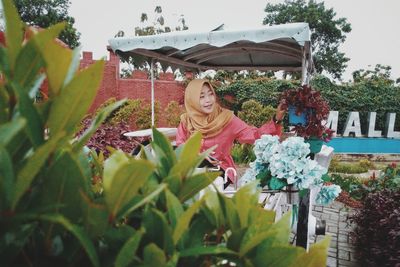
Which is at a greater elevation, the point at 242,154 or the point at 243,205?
the point at 243,205

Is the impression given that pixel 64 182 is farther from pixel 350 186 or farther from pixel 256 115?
pixel 256 115

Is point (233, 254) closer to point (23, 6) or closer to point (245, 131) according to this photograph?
point (245, 131)

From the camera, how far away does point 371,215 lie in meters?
3.76

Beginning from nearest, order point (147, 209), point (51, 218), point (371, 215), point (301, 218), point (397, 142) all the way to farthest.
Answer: point (51, 218), point (147, 209), point (301, 218), point (371, 215), point (397, 142)

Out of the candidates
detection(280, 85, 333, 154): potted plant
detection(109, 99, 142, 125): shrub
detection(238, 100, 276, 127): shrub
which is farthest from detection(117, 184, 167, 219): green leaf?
detection(238, 100, 276, 127): shrub

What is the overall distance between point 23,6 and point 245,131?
30597mm

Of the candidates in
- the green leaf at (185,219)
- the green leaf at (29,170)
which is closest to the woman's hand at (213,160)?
the green leaf at (185,219)

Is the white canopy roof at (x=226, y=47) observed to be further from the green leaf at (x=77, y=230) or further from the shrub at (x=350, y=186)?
the green leaf at (x=77, y=230)

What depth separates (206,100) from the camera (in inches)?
157

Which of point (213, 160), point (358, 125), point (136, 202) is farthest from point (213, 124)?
point (358, 125)

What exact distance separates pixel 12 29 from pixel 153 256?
395 millimetres

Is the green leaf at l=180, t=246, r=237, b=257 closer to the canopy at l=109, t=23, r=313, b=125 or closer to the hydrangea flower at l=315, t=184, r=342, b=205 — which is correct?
the hydrangea flower at l=315, t=184, r=342, b=205

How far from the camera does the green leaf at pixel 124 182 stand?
0.50m

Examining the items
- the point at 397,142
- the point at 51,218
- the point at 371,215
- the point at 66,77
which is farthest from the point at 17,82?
the point at 397,142
